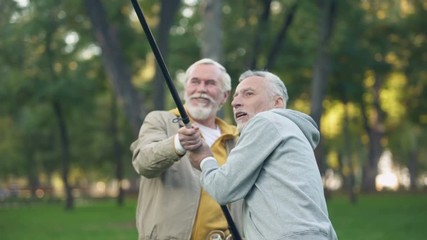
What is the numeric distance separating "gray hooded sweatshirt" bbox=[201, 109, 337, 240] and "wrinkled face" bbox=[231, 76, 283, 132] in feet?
0.63

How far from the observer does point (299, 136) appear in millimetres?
3426

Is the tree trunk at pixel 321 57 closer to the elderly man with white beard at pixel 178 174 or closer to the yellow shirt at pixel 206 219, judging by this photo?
the elderly man with white beard at pixel 178 174

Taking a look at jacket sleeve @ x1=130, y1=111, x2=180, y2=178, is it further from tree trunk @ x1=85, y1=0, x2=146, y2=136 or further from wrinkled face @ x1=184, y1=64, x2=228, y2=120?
tree trunk @ x1=85, y1=0, x2=146, y2=136

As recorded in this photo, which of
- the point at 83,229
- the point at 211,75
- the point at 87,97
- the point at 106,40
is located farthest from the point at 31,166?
the point at 211,75

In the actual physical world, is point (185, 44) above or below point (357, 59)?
above

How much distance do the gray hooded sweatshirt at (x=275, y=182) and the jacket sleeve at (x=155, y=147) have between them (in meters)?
0.61

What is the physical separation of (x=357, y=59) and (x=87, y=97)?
29.1ft

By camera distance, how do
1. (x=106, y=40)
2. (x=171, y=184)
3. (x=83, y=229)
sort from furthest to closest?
(x=83, y=229)
(x=106, y=40)
(x=171, y=184)

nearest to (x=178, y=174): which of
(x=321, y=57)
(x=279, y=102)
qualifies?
(x=279, y=102)

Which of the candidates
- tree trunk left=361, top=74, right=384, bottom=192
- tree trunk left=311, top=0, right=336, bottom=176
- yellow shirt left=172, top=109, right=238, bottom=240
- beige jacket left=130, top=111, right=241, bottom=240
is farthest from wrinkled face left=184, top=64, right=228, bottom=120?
tree trunk left=361, top=74, right=384, bottom=192

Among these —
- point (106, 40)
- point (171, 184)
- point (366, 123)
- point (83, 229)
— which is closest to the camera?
point (171, 184)

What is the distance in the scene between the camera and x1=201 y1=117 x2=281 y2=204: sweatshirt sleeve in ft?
11.0

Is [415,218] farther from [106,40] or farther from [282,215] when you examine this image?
[282,215]

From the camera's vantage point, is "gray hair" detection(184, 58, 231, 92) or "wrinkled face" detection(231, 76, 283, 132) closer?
"wrinkled face" detection(231, 76, 283, 132)
